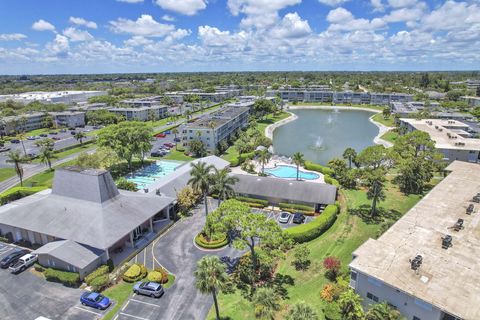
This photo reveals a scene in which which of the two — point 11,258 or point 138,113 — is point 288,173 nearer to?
point 11,258

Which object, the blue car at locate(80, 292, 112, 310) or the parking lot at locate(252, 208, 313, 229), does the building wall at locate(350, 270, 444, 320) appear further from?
the blue car at locate(80, 292, 112, 310)

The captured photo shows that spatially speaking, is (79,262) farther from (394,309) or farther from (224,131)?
(224,131)

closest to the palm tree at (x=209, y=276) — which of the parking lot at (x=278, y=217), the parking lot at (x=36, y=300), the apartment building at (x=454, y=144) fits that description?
the parking lot at (x=36, y=300)

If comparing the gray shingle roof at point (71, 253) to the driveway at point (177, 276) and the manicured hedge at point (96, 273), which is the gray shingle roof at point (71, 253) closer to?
the manicured hedge at point (96, 273)

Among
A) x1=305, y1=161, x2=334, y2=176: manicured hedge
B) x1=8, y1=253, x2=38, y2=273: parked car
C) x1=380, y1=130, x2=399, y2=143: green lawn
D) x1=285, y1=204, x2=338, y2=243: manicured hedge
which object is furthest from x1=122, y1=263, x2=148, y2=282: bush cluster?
x1=380, y1=130, x2=399, y2=143: green lawn

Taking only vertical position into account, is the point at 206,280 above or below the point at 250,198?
above

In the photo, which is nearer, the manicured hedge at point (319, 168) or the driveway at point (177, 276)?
the driveway at point (177, 276)

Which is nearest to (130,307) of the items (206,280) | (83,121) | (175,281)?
(175,281)
